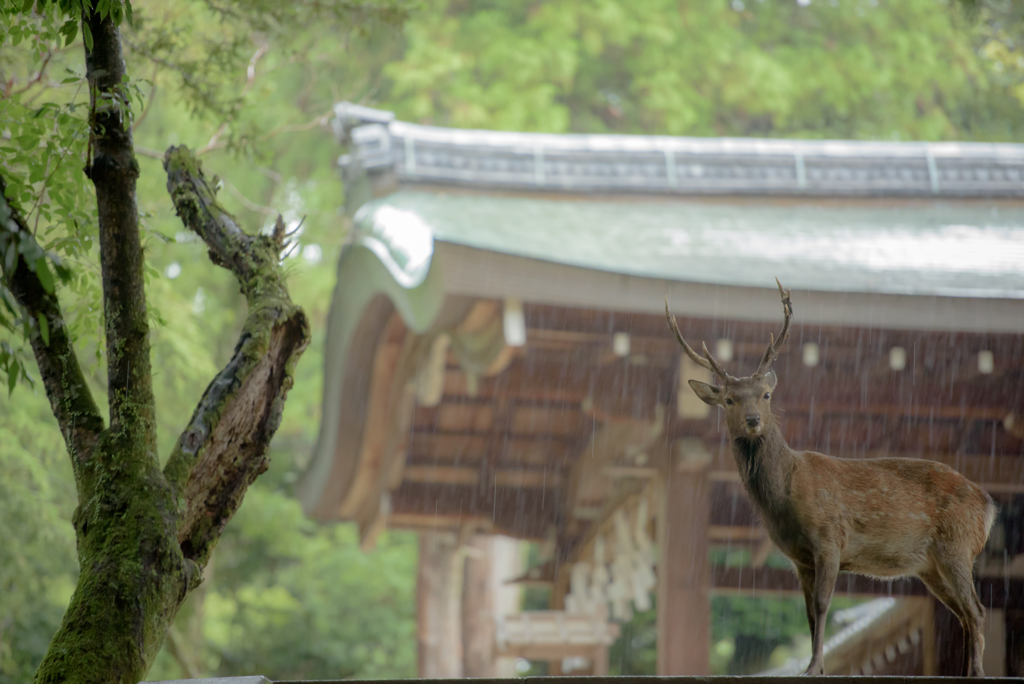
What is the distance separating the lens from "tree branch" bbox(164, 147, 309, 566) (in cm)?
283

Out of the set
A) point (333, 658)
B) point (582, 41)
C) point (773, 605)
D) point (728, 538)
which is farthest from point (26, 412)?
point (582, 41)

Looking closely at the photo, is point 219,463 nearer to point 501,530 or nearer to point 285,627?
point 501,530

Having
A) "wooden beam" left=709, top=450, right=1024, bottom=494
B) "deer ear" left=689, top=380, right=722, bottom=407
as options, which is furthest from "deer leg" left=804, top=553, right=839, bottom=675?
"wooden beam" left=709, top=450, right=1024, bottom=494

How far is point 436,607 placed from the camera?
10.5 meters

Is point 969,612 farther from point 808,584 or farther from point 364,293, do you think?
point 364,293

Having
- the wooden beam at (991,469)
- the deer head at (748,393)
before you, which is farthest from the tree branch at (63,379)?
the wooden beam at (991,469)

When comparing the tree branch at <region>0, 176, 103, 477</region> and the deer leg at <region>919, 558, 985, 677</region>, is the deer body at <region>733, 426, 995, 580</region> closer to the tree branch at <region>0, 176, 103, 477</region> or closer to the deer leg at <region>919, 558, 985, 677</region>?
the deer leg at <region>919, 558, 985, 677</region>

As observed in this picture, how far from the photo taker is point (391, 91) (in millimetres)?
16453

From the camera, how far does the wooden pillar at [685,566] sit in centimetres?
573

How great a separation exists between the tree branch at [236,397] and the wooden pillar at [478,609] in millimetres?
7922

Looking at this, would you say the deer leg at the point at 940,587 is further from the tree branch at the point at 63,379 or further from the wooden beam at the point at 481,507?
the wooden beam at the point at 481,507

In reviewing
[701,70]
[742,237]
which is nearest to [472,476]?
[742,237]

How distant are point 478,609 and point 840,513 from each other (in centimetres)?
948

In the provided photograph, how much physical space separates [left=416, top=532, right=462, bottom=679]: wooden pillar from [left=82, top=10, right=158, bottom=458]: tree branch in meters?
A: 7.67
